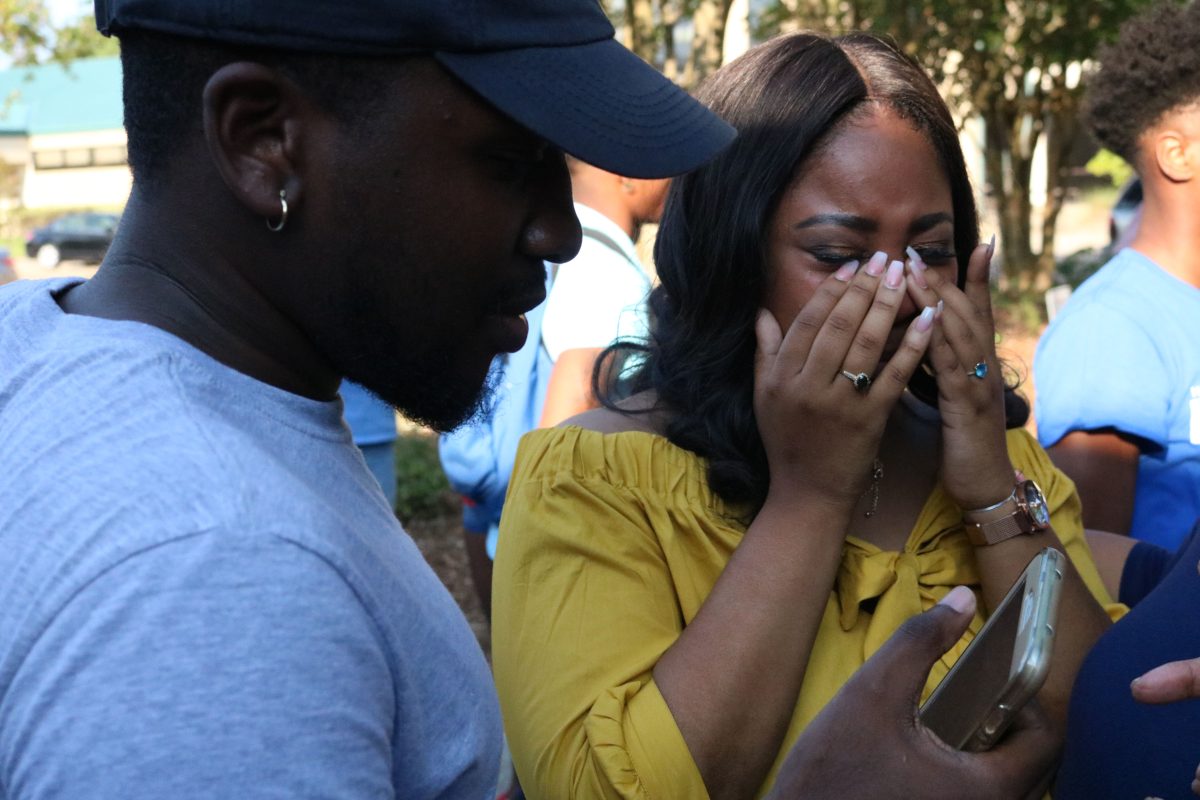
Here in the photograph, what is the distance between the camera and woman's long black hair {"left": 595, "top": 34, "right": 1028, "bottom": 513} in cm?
220

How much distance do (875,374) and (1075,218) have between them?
31.8m

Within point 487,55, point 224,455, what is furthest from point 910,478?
point 224,455

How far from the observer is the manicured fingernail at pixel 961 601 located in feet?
4.62

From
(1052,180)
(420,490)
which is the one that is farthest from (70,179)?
(420,490)

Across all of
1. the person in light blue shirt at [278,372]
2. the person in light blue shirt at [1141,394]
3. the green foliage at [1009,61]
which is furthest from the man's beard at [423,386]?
the green foliage at [1009,61]

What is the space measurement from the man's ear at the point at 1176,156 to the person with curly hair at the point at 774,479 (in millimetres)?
1161

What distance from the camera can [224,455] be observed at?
1036mm

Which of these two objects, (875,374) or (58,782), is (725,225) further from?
(58,782)

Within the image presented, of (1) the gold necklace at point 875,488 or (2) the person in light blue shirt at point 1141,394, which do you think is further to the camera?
(2) the person in light blue shirt at point 1141,394

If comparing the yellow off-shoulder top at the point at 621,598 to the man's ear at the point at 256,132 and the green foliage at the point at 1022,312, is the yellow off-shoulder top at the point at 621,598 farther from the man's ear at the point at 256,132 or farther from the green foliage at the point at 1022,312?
the green foliage at the point at 1022,312

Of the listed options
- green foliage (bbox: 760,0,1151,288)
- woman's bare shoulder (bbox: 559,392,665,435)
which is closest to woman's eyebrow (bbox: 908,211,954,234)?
woman's bare shoulder (bbox: 559,392,665,435)

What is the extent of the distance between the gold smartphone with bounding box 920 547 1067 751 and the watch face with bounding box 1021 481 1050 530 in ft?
1.94

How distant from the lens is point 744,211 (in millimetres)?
2209

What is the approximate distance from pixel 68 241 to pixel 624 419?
31.6 m
